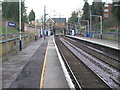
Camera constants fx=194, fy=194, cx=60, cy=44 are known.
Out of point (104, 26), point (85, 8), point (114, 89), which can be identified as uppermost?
point (85, 8)

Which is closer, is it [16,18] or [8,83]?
[8,83]

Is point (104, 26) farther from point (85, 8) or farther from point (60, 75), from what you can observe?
point (60, 75)

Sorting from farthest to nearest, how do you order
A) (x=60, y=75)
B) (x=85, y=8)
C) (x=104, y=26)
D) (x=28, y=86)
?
(x=85, y=8) < (x=104, y=26) < (x=60, y=75) < (x=28, y=86)

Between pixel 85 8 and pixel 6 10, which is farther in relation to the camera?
pixel 85 8

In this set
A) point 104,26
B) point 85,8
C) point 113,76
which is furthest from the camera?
point 85,8

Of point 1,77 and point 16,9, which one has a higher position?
point 16,9

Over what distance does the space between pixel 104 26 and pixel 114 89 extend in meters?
62.8

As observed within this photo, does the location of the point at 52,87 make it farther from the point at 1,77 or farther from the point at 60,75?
the point at 1,77

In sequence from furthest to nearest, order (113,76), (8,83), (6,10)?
(6,10), (113,76), (8,83)

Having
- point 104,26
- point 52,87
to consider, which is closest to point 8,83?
point 52,87

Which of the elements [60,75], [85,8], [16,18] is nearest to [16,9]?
[16,18]

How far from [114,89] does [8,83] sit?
4311 mm

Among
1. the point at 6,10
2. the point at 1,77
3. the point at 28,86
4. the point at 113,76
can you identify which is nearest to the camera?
the point at 28,86

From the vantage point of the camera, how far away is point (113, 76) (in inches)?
409
